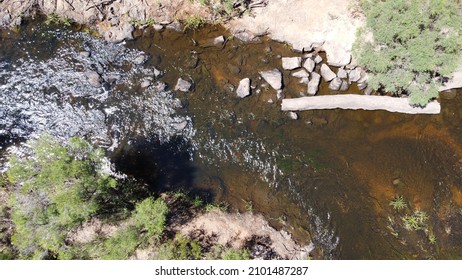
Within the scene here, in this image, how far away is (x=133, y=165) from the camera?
1510 centimetres

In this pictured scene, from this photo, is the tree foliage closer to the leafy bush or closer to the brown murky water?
the brown murky water

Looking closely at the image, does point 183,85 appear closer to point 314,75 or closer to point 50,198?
point 314,75

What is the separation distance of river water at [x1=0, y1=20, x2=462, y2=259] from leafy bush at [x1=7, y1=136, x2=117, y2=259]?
10.6 ft

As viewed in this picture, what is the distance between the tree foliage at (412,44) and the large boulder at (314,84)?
6.32ft

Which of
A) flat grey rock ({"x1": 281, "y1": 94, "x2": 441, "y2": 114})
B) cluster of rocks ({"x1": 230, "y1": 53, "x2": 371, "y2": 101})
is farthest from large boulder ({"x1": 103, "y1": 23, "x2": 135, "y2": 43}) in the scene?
flat grey rock ({"x1": 281, "y1": 94, "x2": 441, "y2": 114})

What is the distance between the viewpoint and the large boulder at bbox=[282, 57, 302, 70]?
1638 cm

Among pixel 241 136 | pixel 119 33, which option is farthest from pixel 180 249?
pixel 119 33

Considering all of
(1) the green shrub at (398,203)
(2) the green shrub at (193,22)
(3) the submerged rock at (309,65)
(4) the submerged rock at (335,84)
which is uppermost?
(2) the green shrub at (193,22)

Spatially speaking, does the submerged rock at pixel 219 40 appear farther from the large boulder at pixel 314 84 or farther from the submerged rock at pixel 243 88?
the large boulder at pixel 314 84

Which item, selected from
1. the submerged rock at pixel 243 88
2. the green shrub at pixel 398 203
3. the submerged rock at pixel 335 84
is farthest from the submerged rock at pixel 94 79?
the green shrub at pixel 398 203

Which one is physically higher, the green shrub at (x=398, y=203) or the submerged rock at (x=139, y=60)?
the submerged rock at (x=139, y=60)

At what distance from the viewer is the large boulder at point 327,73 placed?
53.6ft
